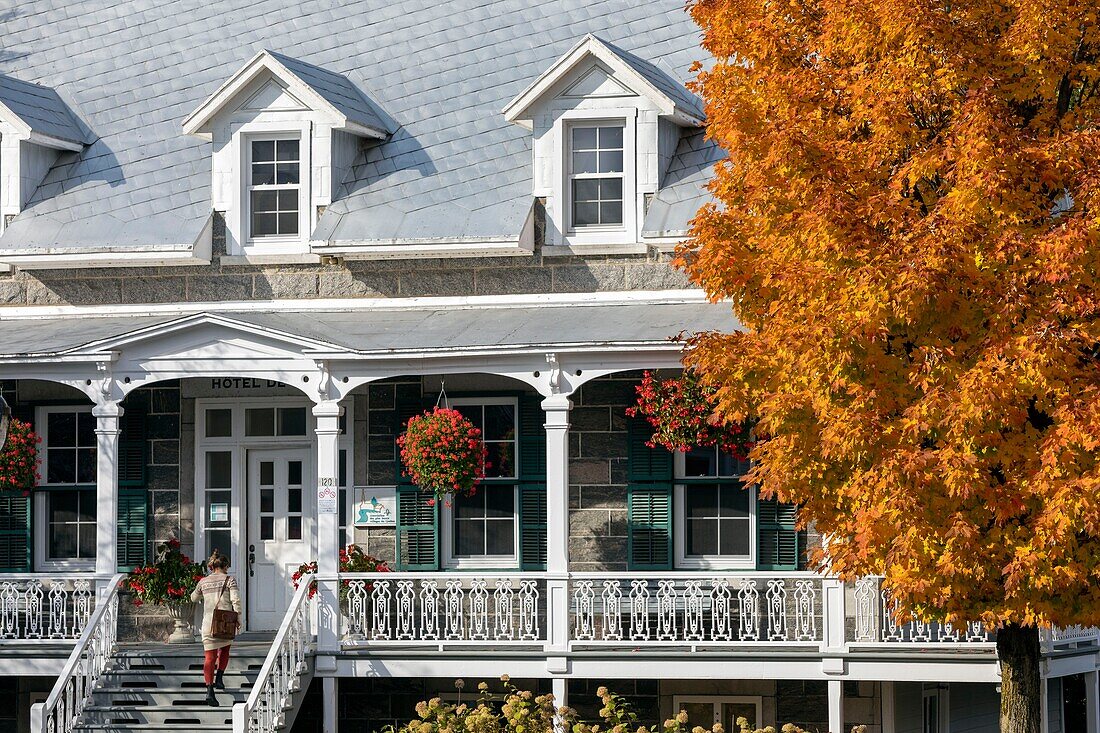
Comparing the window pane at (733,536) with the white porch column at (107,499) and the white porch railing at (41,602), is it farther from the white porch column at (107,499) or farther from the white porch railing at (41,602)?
the white porch railing at (41,602)

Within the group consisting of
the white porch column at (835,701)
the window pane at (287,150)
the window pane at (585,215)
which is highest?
the window pane at (287,150)

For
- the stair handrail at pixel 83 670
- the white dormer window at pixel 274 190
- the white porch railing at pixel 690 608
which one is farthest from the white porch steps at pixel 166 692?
the white dormer window at pixel 274 190

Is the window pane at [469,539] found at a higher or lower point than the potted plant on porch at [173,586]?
higher

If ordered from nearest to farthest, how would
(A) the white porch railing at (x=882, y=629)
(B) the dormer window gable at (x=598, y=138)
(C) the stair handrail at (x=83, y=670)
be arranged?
(C) the stair handrail at (x=83, y=670)
(A) the white porch railing at (x=882, y=629)
(B) the dormer window gable at (x=598, y=138)

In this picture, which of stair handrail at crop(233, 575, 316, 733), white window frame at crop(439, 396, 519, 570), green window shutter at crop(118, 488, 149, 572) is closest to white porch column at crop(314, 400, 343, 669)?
stair handrail at crop(233, 575, 316, 733)

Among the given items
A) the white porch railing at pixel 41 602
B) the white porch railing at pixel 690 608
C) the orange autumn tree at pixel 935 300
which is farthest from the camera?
the white porch railing at pixel 41 602

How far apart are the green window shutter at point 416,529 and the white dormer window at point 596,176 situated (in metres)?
3.39

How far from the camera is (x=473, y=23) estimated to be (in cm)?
2095

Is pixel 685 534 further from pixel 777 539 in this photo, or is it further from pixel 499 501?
pixel 499 501

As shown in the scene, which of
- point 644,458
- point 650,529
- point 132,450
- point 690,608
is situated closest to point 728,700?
point 690,608

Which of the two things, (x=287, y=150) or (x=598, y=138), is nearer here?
(x=598, y=138)

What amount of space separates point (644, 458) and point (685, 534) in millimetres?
933

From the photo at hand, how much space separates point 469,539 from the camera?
18.9m

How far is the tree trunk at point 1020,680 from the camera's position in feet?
43.0
